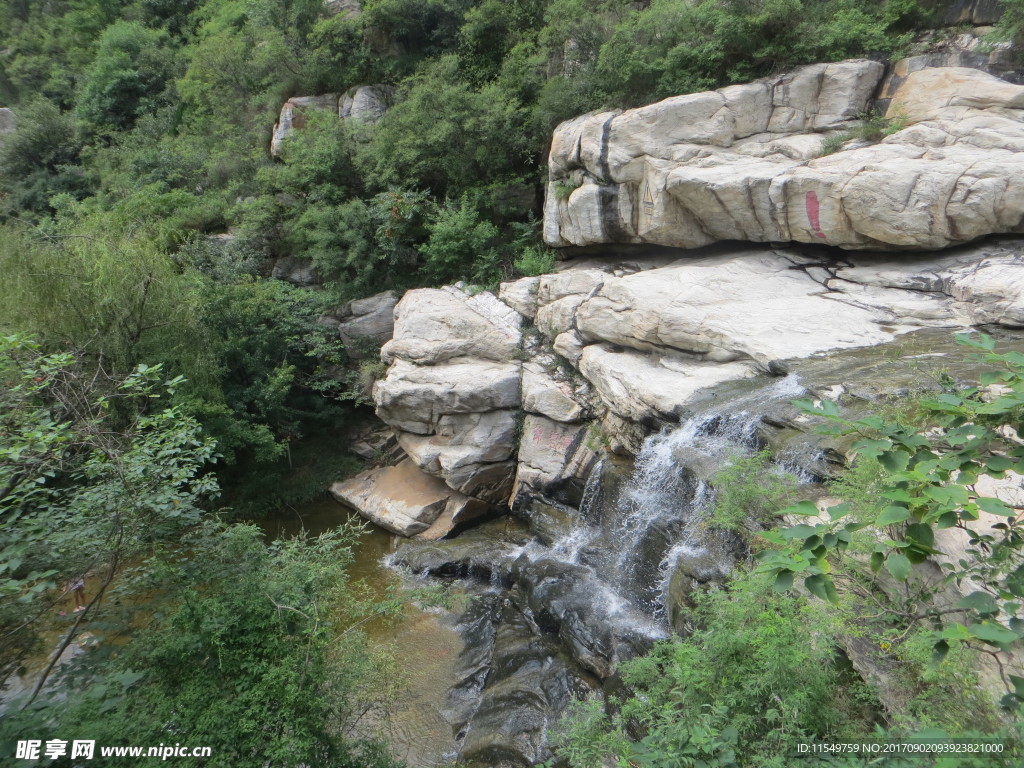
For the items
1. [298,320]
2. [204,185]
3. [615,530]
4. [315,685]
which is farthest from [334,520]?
[204,185]

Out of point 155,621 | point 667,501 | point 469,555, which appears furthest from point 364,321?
point 155,621

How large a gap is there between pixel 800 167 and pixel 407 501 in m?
9.28

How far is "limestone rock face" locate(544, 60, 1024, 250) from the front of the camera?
7719 mm

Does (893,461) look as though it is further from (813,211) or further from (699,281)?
(813,211)

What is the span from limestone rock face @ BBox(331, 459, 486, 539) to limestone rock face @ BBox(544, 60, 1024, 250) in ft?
19.8

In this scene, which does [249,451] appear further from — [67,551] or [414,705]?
[67,551]

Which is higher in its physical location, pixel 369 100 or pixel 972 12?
pixel 972 12

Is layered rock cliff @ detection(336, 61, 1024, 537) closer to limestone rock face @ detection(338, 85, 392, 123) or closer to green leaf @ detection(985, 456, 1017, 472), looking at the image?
green leaf @ detection(985, 456, 1017, 472)

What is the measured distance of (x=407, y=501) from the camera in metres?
10.6

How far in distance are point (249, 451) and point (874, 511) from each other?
11.0 meters

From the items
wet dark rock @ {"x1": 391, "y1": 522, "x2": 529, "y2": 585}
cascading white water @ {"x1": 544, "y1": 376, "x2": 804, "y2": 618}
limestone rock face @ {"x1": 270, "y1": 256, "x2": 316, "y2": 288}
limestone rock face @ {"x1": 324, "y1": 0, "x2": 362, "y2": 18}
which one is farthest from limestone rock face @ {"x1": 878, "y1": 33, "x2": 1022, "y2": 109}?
limestone rock face @ {"x1": 324, "y1": 0, "x2": 362, "y2": 18}

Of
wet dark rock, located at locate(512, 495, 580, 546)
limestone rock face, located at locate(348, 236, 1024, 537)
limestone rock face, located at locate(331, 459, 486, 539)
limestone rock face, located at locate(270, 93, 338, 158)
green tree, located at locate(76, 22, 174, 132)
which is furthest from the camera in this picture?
green tree, located at locate(76, 22, 174, 132)

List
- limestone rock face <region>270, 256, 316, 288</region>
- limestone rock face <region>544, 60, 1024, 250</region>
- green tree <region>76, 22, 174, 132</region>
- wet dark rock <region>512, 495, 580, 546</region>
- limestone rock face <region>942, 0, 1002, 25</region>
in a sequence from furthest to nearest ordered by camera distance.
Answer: green tree <region>76, 22, 174, 132</region>, limestone rock face <region>270, 256, 316, 288</region>, wet dark rock <region>512, 495, 580, 546</region>, limestone rock face <region>942, 0, 1002, 25</region>, limestone rock face <region>544, 60, 1024, 250</region>

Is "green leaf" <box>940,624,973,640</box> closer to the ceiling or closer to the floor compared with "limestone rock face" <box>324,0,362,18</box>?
closer to the floor
